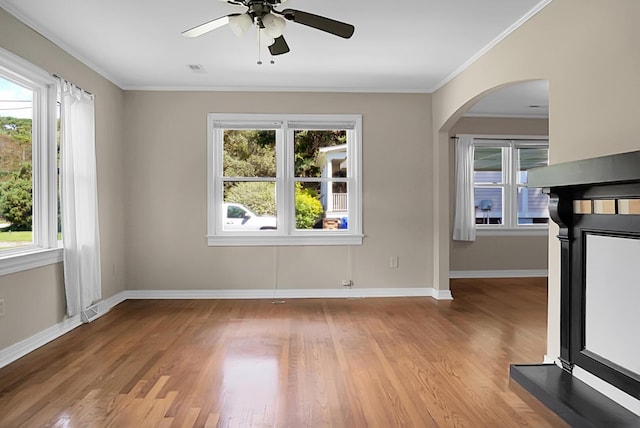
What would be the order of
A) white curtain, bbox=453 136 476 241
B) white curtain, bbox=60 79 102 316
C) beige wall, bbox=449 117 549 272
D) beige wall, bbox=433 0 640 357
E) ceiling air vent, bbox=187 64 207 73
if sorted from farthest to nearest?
beige wall, bbox=449 117 549 272, white curtain, bbox=453 136 476 241, ceiling air vent, bbox=187 64 207 73, white curtain, bbox=60 79 102 316, beige wall, bbox=433 0 640 357

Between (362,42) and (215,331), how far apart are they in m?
2.92

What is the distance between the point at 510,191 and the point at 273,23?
19.6 feet

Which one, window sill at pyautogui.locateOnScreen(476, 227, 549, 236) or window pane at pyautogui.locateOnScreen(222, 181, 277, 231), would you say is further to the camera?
window sill at pyautogui.locateOnScreen(476, 227, 549, 236)

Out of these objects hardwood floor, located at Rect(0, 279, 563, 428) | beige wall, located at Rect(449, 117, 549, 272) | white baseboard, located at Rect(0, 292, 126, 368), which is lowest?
hardwood floor, located at Rect(0, 279, 563, 428)

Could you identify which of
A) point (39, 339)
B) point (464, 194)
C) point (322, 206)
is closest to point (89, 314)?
point (39, 339)

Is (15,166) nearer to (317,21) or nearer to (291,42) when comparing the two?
(291,42)

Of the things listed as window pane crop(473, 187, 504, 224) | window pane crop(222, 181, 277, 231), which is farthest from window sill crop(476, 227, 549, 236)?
window pane crop(222, 181, 277, 231)

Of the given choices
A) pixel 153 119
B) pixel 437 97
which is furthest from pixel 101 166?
pixel 437 97

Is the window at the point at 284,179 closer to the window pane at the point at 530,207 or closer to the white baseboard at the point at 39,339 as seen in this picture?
the white baseboard at the point at 39,339

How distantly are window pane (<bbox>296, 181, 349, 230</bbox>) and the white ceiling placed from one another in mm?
1207

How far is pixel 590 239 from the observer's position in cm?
261

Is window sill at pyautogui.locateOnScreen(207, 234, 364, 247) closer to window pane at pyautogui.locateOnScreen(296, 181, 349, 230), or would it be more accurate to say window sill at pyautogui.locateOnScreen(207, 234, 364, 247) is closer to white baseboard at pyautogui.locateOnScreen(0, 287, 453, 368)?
window pane at pyautogui.locateOnScreen(296, 181, 349, 230)

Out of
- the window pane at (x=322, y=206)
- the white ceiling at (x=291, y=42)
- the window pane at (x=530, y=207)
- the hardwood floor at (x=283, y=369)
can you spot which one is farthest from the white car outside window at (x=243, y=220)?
the window pane at (x=530, y=207)

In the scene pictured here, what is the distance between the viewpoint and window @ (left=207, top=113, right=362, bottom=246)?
19.3ft
